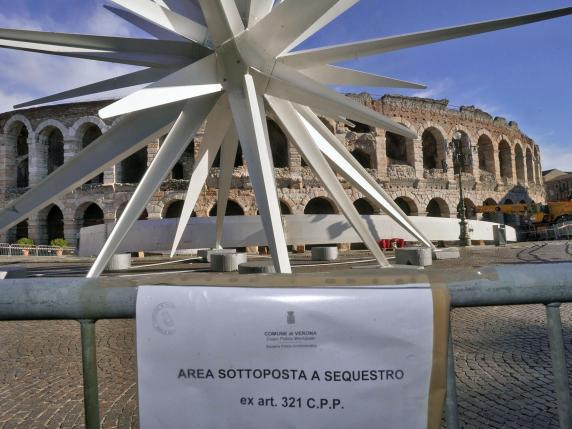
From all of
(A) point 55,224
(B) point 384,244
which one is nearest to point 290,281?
(B) point 384,244

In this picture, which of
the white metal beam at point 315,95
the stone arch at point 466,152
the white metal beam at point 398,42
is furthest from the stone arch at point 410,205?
the white metal beam at point 398,42

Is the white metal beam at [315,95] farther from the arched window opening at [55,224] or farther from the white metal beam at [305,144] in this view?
the arched window opening at [55,224]

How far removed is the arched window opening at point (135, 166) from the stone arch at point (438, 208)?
68.1ft

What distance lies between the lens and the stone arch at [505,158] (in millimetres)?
30719

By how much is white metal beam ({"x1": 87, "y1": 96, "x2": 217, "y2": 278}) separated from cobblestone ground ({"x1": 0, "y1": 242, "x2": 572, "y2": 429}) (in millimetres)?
A: 1047

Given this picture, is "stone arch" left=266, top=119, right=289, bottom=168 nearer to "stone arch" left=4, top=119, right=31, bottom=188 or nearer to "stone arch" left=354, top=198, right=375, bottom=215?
"stone arch" left=354, top=198, right=375, bottom=215

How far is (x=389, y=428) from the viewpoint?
96cm

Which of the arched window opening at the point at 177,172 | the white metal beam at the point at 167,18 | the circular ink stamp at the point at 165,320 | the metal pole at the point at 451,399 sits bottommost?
the metal pole at the point at 451,399

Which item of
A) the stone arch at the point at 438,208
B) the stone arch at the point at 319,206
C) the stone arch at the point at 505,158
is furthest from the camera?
the stone arch at the point at 505,158

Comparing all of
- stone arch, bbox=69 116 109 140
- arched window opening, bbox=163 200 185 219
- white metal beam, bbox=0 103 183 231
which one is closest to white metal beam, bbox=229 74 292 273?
white metal beam, bbox=0 103 183 231

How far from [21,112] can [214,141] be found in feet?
72.8

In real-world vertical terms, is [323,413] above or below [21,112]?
below

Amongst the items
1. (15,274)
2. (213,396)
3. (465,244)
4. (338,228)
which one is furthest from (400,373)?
(465,244)

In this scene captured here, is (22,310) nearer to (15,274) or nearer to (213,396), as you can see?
(213,396)
